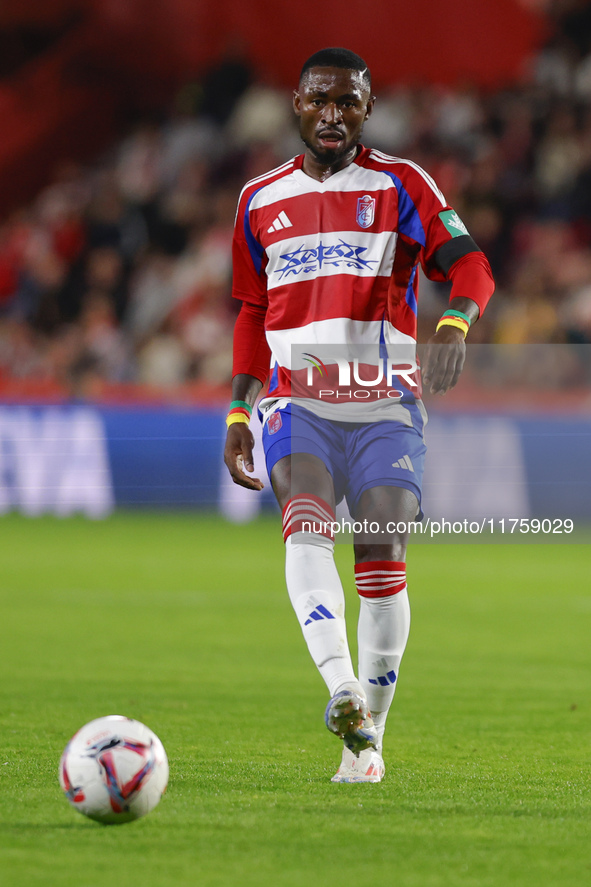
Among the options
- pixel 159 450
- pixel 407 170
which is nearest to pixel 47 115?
pixel 159 450

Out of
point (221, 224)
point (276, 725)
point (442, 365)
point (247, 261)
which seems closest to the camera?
point (442, 365)

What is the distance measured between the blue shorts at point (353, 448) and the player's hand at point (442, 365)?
1.12 feet

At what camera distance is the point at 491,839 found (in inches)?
132

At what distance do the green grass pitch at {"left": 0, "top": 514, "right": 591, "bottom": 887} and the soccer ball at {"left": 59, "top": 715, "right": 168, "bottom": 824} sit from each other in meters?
0.06

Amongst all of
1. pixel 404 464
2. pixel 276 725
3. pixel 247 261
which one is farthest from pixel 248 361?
pixel 276 725

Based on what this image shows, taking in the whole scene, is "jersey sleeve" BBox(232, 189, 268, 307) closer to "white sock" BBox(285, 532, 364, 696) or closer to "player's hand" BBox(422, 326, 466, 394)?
"player's hand" BBox(422, 326, 466, 394)

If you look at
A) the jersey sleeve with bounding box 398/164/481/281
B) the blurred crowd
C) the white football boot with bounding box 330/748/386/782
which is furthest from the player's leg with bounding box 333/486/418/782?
the blurred crowd

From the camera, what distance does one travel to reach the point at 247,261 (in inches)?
182

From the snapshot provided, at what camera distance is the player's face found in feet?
13.8

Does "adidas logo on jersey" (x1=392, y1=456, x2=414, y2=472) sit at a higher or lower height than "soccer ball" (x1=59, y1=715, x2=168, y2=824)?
higher

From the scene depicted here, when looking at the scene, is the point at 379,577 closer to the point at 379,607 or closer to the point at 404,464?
the point at 379,607

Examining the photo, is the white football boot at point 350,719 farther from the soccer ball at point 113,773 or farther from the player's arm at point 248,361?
the player's arm at point 248,361

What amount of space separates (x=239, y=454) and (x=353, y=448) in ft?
1.37

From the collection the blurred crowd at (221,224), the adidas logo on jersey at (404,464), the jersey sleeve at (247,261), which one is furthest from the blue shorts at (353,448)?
the blurred crowd at (221,224)
